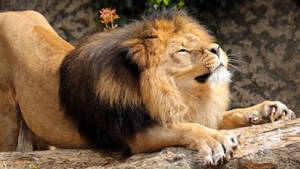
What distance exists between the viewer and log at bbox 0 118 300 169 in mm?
2736

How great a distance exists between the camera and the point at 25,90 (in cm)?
387

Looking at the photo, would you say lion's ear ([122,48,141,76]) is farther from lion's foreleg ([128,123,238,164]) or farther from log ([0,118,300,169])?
log ([0,118,300,169])

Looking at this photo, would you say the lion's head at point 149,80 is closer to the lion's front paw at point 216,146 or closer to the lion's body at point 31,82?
the lion's front paw at point 216,146

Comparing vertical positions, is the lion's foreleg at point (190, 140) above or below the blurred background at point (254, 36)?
below

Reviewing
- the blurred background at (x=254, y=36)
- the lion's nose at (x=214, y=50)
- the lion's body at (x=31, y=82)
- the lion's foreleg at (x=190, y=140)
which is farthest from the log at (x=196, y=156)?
the blurred background at (x=254, y=36)

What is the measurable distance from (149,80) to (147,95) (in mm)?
100

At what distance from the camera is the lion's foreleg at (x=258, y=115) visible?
3.27m

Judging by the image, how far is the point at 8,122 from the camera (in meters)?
3.99

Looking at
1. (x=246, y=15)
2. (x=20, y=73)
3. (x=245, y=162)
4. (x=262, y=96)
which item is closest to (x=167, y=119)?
(x=245, y=162)

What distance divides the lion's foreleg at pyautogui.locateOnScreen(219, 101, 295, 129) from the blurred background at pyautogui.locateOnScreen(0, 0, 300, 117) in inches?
86.3

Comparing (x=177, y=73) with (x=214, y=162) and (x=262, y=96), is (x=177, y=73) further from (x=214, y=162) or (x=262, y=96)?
(x=262, y=96)

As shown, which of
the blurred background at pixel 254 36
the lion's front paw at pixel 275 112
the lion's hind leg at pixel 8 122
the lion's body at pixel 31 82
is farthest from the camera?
the blurred background at pixel 254 36

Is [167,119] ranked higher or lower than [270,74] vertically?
lower

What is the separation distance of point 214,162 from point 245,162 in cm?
19
